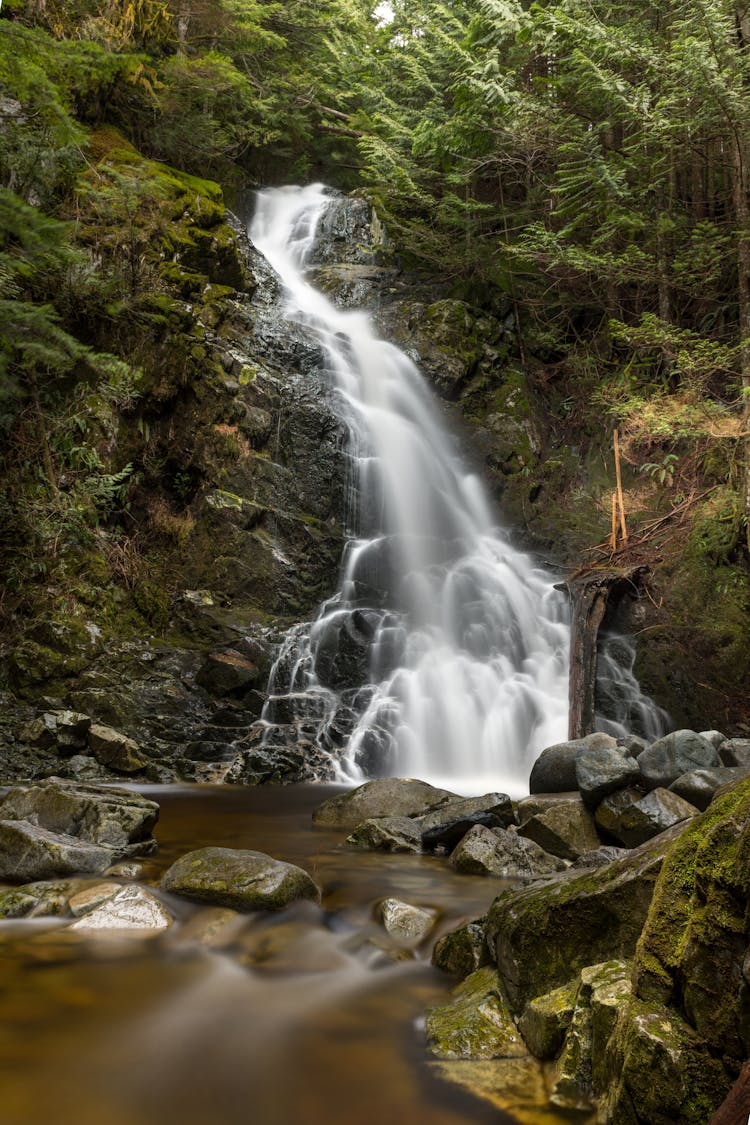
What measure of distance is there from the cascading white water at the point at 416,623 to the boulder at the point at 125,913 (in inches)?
184

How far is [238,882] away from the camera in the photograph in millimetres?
4180

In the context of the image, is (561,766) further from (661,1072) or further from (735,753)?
(661,1072)

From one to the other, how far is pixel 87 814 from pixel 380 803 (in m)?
2.60

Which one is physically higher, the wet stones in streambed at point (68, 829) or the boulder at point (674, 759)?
the boulder at point (674, 759)

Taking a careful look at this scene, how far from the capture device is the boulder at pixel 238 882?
4.11m

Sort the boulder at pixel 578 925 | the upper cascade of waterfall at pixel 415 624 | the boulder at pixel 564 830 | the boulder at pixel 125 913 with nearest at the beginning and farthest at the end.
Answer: the boulder at pixel 578 925, the boulder at pixel 125 913, the boulder at pixel 564 830, the upper cascade of waterfall at pixel 415 624

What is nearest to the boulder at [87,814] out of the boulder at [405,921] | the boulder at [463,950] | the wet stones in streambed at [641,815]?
the boulder at [405,921]

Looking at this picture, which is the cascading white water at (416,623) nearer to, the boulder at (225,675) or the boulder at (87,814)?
the boulder at (225,675)

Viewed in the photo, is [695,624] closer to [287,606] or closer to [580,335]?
[287,606]

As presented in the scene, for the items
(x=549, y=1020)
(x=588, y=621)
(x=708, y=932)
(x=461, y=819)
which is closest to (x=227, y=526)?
(x=588, y=621)

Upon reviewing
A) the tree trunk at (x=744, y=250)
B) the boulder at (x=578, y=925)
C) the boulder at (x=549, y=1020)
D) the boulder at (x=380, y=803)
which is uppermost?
the tree trunk at (x=744, y=250)

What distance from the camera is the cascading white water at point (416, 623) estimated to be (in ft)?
29.8

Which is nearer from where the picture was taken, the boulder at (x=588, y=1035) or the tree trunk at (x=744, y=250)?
the boulder at (x=588, y=1035)

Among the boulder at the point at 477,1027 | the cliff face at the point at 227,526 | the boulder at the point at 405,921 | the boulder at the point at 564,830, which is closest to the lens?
the boulder at the point at 477,1027
